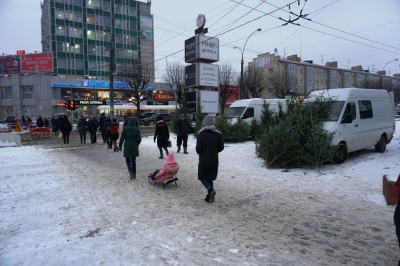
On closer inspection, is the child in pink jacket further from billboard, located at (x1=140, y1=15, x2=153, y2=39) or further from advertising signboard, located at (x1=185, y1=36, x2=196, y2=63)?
billboard, located at (x1=140, y1=15, x2=153, y2=39)

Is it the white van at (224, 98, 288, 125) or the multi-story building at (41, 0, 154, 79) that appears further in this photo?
the multi-story building at (41, 0, 154, 79)

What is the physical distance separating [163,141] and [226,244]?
778 cm

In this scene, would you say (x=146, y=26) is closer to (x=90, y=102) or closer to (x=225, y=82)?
(x=90, y=102)

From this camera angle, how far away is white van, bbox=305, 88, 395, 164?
31.7 ft

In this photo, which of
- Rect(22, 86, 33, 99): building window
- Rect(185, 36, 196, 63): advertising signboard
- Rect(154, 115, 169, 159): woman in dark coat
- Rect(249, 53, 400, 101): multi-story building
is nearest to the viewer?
Rect(154, 115, 169, 159): woman in dark coat

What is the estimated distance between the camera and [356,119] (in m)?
10.2

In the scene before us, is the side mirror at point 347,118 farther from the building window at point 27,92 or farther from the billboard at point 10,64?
the billboard at point 10,64

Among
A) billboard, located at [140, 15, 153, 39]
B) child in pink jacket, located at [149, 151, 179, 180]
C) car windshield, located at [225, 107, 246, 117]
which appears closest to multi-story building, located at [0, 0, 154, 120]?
billboard, located at [140, 15, 153, 39]

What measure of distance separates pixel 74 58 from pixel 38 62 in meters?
7.37

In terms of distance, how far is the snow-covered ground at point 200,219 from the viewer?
3.87m

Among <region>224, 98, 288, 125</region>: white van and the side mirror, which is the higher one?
<region>224, 98, 288, 125</region>: white van

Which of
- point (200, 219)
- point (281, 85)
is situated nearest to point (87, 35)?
point (281, 85)

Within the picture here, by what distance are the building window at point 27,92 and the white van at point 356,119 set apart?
2114 inches

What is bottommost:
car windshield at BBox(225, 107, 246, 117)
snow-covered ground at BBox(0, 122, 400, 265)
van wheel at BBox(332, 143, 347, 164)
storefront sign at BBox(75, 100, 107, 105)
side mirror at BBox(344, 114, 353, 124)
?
snow-covered ground at BBox(0, 122, 400, 265)
